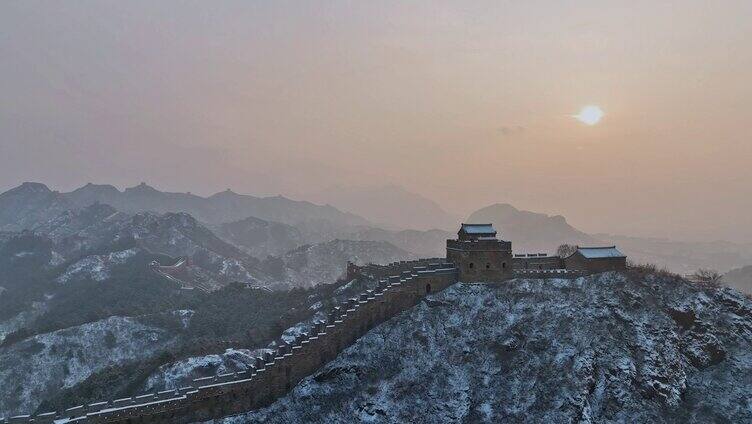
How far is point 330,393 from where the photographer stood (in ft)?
Result: 157

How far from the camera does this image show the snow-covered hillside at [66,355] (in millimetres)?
95438

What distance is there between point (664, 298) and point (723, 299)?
8.02 meters

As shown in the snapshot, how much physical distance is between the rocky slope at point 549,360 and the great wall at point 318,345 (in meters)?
1.42

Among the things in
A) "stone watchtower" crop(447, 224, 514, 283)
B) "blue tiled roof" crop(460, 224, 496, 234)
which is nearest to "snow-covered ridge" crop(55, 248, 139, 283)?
"blue tiled roof" crop(460, 224, 496, 234)

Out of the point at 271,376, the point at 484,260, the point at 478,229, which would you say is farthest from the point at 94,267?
the point at 484,260

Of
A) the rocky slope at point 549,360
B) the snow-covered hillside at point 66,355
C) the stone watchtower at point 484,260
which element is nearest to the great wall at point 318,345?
the stone watchtower at point 484,260

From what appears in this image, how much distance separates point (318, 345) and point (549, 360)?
25123mm

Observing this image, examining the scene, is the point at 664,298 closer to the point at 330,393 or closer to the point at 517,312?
the point at 517,312

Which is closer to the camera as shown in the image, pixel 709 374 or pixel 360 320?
pixel 709 374

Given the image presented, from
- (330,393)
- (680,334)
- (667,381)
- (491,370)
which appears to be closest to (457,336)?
(491,370)

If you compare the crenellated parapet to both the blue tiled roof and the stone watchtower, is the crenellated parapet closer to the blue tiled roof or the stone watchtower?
the stone watchtower

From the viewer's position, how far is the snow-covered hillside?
9544 cm

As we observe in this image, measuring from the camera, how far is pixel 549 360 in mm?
47469

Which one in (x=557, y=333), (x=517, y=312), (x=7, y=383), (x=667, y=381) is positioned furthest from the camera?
(x=7, y=383)
